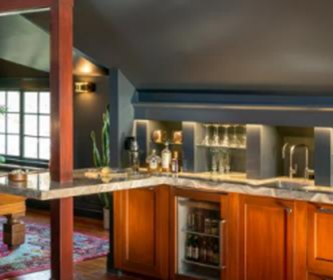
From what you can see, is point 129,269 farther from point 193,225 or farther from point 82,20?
point 82,20

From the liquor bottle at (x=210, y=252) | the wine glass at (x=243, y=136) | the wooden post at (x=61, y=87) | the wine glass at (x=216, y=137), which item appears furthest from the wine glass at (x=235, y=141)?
the wooden post at (x=61, y=87)

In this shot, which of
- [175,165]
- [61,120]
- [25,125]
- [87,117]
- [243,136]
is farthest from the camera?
[25,125]

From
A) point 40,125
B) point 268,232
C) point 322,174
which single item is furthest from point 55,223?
point 40,125

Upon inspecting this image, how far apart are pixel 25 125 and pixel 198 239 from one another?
16.4ft

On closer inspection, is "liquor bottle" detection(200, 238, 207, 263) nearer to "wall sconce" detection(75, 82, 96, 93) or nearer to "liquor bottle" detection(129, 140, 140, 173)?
"liquor bottle" detection(129, 140, 140, 173)

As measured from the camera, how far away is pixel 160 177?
20.6 ft

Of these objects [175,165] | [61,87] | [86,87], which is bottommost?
[175,165]

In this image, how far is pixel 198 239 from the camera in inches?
249

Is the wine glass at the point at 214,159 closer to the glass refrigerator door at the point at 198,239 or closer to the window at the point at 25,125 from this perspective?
the glass refrigerator door at the point at 198,239

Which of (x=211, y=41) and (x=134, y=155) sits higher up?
(x=211, y=41)

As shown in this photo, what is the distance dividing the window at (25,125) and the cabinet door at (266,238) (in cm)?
498

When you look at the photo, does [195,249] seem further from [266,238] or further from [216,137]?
[216,137]

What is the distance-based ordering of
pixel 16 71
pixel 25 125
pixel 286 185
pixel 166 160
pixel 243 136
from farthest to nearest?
pixel 25 125 → pixel 16 71 → pixel 166 160 → pixel 243 136 → pixel 286 185

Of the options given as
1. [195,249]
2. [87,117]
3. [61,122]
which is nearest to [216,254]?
[195,249]
